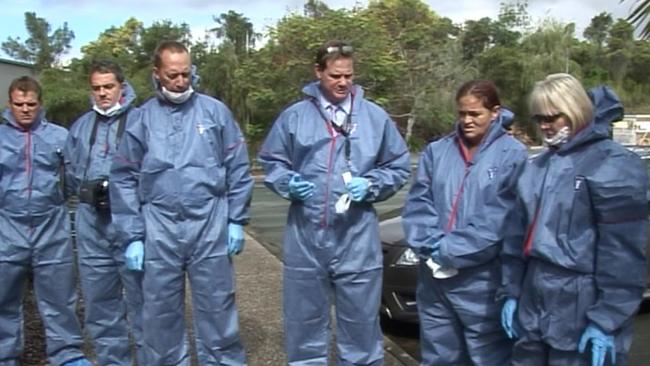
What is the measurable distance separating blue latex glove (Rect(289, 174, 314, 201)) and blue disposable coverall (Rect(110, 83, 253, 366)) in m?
0.37

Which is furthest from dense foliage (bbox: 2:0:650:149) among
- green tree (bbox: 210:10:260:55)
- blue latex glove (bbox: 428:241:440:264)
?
blue latex glove (bbox: 428:241:440:264)

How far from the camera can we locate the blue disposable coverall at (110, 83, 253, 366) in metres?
3.79

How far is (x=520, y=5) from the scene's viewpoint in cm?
5416

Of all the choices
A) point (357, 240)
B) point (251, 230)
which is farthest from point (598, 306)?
point (251, 230)

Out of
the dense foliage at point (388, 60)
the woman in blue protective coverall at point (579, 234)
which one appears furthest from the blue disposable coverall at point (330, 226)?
the dense foliage at point (388, 60)

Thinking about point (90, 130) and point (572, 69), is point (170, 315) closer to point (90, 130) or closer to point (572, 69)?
point (90, 130)

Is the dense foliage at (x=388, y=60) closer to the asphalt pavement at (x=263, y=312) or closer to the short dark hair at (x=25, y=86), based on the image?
the asphalt pavement at (x=263, y=312)

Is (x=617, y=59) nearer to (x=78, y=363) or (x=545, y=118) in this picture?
(x=78, y=363)

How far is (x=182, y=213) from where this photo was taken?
3.78 m

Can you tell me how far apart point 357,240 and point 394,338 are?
2340mm

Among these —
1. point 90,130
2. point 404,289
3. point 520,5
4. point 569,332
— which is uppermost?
point 520,5

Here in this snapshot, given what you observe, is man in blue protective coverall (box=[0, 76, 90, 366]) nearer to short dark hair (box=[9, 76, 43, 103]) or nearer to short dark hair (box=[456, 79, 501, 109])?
short dark hair (box=[9, 76, 43, 103])

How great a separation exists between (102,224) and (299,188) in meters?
1.27

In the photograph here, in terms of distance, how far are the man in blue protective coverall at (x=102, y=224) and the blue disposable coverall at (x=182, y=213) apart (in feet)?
1.22
